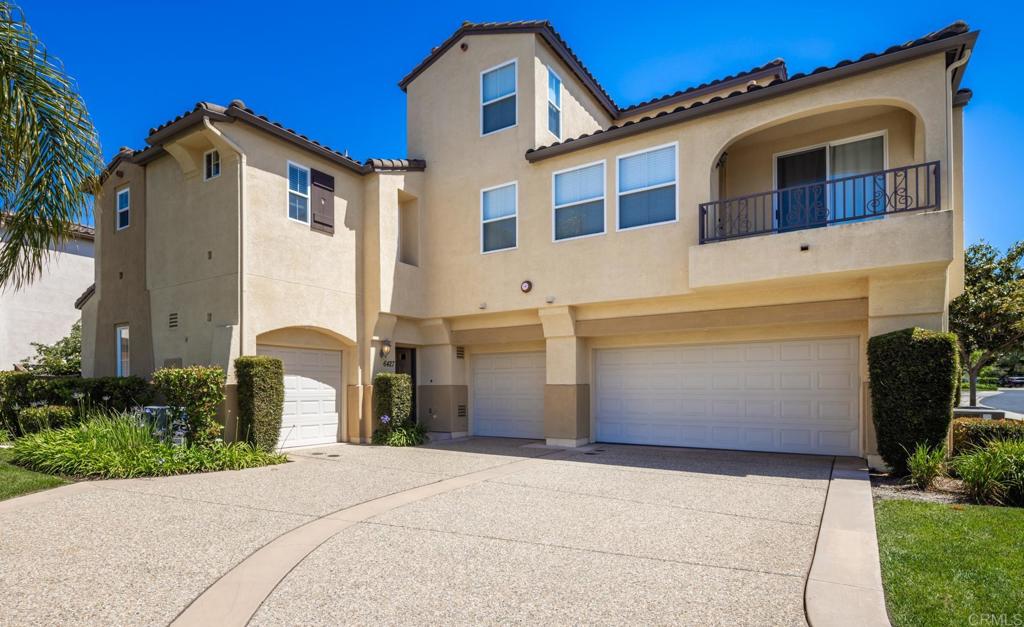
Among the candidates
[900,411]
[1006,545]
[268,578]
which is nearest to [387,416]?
[268,578]

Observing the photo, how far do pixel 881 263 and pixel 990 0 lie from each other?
14.2 ft

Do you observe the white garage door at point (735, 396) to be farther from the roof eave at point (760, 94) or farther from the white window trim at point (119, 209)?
the white window trim at point (119, 209)

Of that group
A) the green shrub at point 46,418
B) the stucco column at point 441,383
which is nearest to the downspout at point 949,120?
the stucco column at point 441,383

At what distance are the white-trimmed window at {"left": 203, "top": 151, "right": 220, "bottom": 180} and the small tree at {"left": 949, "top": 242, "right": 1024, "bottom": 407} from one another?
18949 mm

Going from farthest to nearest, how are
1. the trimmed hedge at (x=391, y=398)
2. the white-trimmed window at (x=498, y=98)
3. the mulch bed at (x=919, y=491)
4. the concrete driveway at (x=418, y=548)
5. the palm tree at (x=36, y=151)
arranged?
1. the white-trimmed window at (x=498, y=98)
2. the trimmed hedge at (x=391, y=398)
3. the mulch bed at (x=919, y=491)
4. the palm tree at (x=36, y=151)
5. the concrete driveway at (x=418, y=548)

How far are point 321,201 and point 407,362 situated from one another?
4.88 meters

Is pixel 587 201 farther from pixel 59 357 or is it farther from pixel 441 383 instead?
pixel 59 357

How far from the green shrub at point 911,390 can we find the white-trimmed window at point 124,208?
1687 cm

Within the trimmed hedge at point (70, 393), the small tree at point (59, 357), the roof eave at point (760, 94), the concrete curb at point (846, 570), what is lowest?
the concrete curb at point (846, 570)

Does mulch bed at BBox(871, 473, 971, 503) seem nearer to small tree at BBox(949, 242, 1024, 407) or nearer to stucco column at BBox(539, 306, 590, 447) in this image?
stucco column at BBox(539, 306, 590, 447)

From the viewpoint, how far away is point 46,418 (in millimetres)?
12312

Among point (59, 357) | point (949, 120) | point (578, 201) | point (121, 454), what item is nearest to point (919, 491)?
point (949, 120)

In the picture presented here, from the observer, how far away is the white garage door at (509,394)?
1528cm

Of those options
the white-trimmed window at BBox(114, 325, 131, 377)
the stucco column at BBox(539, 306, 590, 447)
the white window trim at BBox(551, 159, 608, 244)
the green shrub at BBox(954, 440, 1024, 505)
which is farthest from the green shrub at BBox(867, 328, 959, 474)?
the white-trimmed window at BBox(114, 325, 131, 377)
